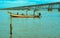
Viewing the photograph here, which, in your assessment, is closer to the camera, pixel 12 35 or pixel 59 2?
pixel 59 2

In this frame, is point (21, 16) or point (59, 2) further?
point (21, 16)

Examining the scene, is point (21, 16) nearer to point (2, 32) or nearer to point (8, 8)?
point (8, 8)

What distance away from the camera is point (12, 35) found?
5.98 metres

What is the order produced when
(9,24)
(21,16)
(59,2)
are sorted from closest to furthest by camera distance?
1. (59,2)
2. (21,16)
3. (9,24)

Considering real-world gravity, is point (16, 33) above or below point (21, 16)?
below

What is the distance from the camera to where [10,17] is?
5.74m

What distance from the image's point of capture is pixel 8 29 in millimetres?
6004

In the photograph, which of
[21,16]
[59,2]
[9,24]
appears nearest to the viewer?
[59,2]

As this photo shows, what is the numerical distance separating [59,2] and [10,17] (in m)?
1.09

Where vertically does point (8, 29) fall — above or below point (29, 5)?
below

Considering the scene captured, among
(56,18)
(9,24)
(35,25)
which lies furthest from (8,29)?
(56,18)

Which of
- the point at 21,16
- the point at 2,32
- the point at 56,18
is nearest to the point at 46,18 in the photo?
the point at 56,18

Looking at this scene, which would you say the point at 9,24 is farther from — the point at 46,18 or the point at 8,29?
the point at 46,18

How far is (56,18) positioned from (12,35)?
967 millimetres
